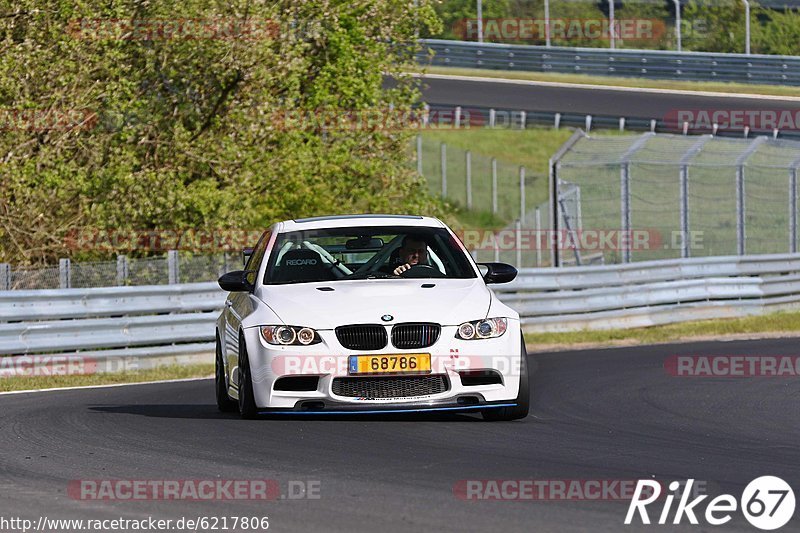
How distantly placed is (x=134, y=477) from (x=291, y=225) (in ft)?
13.6

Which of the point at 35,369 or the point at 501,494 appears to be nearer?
the point at 501,494

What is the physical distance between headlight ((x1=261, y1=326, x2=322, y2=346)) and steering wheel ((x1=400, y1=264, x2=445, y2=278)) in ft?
4.12

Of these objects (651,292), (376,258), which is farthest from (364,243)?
(651,292)

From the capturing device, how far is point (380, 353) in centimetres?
1005

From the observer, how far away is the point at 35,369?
1709 cm

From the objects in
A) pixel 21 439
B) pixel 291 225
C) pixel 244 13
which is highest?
pixel 244 13

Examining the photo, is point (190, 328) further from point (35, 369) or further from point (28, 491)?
point (28, 491)

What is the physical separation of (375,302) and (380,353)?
41 cm

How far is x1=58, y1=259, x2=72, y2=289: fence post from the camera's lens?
60.8ft

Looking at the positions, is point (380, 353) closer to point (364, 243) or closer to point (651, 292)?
point (364, 243)

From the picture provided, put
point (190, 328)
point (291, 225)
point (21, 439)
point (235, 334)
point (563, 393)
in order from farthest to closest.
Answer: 1. point (190, 328)
2. point (563, 393)
3. point (291, 225)
4. point (235, 334)
5. point (21, 439)

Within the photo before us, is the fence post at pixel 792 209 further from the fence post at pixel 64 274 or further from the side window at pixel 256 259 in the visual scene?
the side window at pixel 256 259

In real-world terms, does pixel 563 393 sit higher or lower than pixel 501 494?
lower

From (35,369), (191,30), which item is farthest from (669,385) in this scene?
(191,30)
